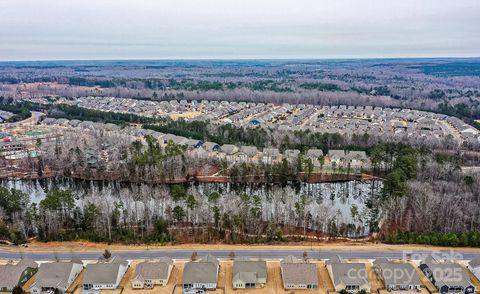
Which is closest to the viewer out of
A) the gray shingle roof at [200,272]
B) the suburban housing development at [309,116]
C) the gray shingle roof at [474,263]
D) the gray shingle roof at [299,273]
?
the gray shingle roof at [200,272]

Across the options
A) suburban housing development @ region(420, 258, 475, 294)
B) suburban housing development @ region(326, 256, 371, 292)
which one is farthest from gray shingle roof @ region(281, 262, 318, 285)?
suburban housing development @ region(420, 258, 475, 294)

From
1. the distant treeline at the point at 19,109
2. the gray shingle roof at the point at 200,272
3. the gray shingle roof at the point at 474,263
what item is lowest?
the gray shingle roof at the point at 474,263

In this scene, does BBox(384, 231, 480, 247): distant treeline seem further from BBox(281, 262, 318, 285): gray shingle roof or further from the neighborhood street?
BBox(281, 262, 318, 285): gray shingle roof

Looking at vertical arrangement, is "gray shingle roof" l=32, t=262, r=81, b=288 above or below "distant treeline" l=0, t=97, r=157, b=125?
below

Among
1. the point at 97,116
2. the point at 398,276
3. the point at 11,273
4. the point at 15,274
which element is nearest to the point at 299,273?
the point at 398,276

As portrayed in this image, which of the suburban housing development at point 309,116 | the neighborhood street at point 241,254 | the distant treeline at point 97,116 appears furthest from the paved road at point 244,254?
the distant treeline at point 97,116

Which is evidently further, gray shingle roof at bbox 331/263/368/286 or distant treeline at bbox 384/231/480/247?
distant treeline at bbox 384/231/480/247

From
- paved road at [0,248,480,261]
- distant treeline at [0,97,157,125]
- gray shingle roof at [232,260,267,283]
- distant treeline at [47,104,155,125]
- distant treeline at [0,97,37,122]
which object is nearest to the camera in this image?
gray shingle roof at [232,260,267,283]

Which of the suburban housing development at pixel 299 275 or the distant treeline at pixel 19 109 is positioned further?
the distant treeline at pixel 19 109

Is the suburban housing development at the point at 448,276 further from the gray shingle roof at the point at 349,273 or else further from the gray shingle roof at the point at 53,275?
the gray shingle roof at the point at 53,275

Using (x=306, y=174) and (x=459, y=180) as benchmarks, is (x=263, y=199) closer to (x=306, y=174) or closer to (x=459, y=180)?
(x=306, y=174)

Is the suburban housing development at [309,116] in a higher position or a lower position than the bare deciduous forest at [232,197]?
higher
